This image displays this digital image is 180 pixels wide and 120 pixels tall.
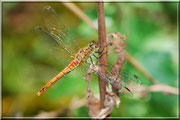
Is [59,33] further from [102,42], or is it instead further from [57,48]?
[102,42]

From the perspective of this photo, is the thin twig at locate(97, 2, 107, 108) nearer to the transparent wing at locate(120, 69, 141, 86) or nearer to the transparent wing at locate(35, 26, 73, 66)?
the transparent wing at locate(120, 69, 141, 86)

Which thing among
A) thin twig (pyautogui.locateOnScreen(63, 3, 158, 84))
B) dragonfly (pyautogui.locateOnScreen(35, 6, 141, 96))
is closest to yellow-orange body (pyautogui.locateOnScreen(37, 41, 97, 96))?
dragonfly (pyautogui.locateOnScreen(35, 6, 141, 96))

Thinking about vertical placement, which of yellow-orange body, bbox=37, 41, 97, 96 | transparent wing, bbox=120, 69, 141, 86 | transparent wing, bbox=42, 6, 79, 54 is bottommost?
transparent wing, bbox=120, 69, 141, 86

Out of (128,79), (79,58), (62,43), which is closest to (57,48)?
(62,43)

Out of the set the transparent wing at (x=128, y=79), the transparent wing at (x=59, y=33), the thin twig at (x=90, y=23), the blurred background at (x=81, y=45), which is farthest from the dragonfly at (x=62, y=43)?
the blurred background at (x=81, y=45)

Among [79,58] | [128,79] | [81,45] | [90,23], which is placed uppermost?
[90,23]

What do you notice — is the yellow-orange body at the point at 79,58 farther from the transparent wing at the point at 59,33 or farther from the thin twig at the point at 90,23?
the thin twig at the point at 90,23

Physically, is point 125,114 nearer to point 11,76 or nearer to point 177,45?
point 177,45
